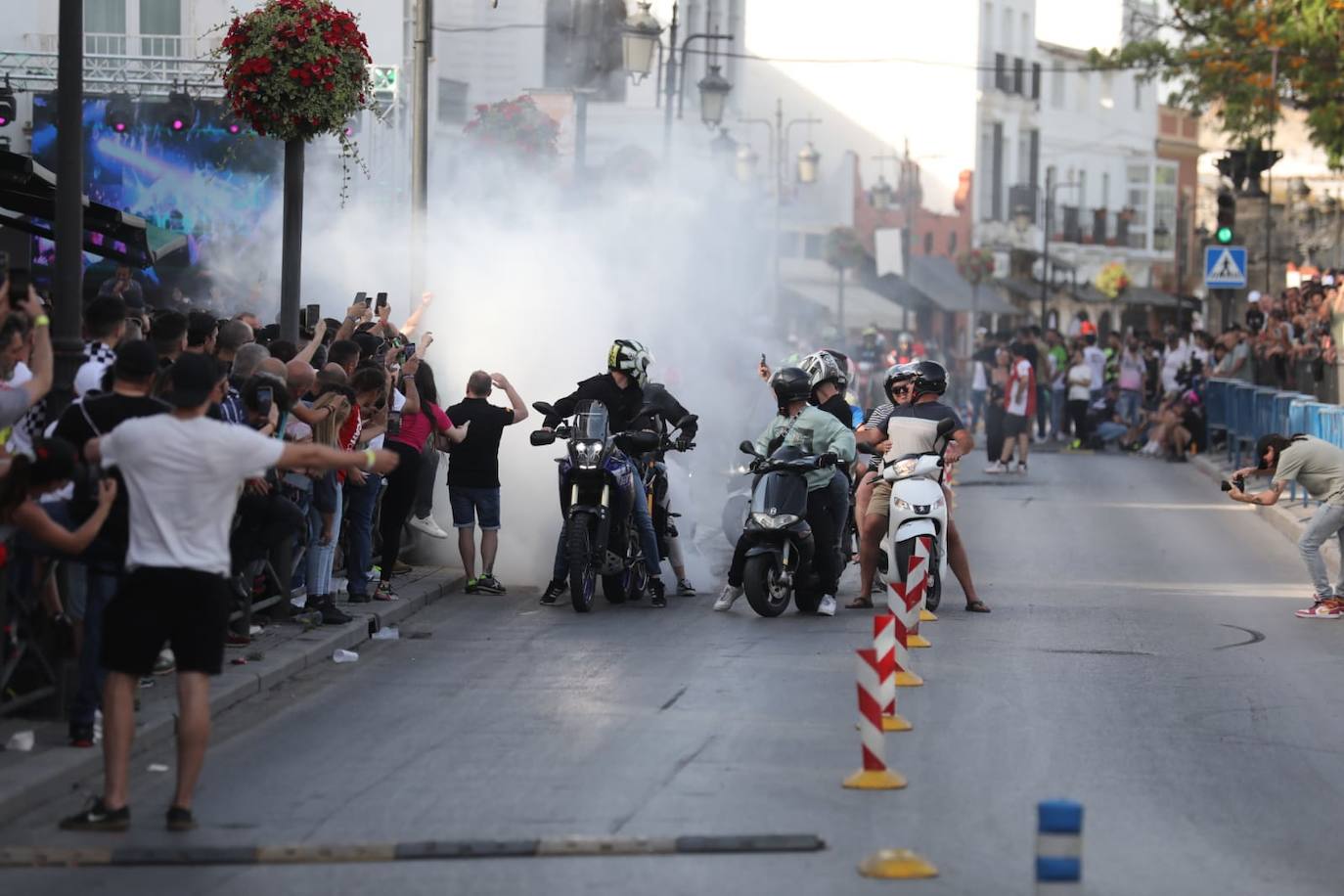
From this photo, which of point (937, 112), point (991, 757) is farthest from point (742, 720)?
point (937, 112)

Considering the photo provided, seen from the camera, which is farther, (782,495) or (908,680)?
(782,495)

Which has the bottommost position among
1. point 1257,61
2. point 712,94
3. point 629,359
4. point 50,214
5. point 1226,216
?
point 629,359

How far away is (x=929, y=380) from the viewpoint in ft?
44.6

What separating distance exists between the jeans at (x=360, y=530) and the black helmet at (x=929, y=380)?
340cm

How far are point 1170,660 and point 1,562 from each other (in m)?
6.41

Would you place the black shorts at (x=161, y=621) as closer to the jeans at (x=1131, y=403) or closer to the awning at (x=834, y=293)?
the jeans at (x=1131, y=403)

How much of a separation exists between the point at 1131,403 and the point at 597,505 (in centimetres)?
2095

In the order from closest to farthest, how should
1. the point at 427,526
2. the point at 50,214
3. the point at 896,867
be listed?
the point at 896,867, the point at 50,214, the point at 427,526

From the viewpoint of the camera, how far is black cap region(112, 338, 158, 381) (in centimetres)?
788

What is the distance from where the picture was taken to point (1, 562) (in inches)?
320

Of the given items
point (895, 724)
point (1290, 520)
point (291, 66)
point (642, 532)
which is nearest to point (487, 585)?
point (642, 532)

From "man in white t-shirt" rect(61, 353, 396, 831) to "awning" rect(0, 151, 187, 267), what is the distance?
263 inches

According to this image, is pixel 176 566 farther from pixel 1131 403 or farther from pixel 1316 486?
pixel 1131 403

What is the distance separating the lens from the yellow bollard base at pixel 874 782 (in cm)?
801
